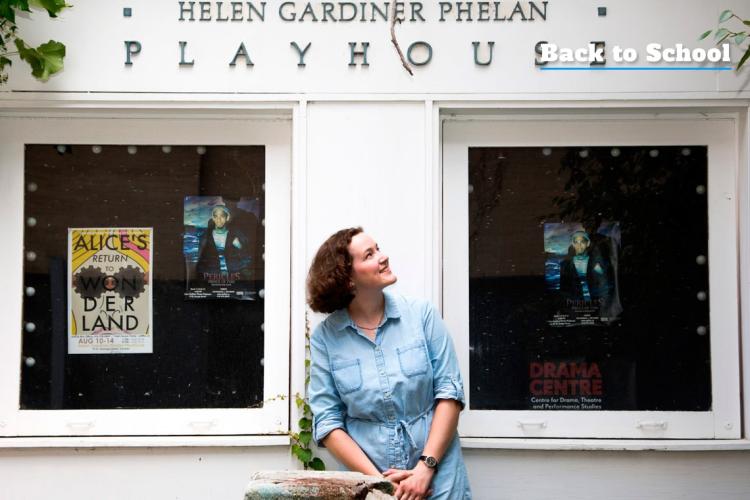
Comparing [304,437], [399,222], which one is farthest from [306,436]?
[399,222]

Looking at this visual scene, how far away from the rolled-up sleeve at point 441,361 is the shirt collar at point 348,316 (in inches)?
5.4

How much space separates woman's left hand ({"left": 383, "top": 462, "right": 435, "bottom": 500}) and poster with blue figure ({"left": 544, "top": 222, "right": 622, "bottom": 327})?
53.9 inches

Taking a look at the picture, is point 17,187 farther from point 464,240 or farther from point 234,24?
point 464,240

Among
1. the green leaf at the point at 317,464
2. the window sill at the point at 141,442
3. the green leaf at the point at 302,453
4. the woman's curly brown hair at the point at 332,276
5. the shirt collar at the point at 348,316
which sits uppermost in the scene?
the woman's curly brown hair at the point at 332,276

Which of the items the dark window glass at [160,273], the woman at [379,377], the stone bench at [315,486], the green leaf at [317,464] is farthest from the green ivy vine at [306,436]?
the stone bench at [315,486]

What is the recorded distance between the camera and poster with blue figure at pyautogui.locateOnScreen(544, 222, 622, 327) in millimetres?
4477

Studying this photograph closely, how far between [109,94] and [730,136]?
129 inches

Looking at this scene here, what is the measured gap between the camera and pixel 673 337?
14.6 ft

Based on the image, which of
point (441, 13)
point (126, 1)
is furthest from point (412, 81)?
point (126, 1)

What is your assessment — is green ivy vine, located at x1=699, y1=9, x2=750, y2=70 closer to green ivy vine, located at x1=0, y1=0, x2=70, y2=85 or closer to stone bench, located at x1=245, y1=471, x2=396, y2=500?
stone bench, located at x1=245, y1=471, x2=396, y2=500

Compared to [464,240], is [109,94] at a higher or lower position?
higher

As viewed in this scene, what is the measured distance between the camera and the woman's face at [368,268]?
3.62m

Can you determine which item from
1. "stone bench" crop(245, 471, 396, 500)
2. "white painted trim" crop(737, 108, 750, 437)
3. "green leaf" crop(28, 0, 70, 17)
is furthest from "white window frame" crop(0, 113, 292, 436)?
"white painted trim" crop(737, 108, 750, 437)

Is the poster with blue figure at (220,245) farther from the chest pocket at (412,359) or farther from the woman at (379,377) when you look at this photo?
the chest pocket at (412,359)
